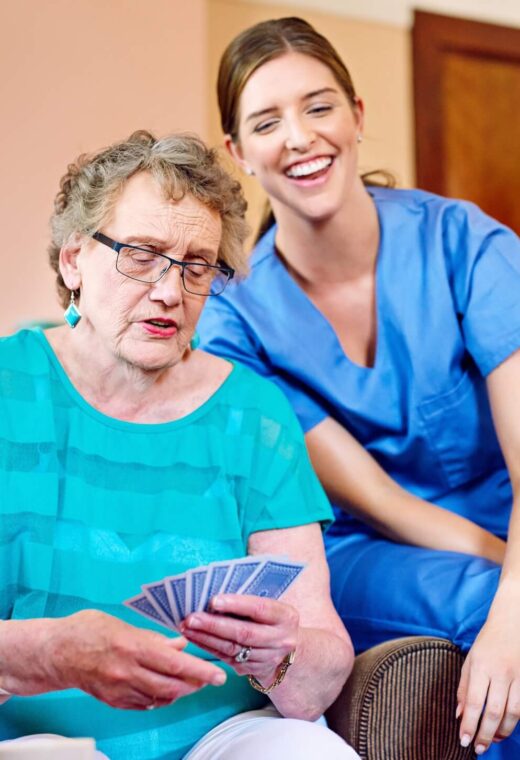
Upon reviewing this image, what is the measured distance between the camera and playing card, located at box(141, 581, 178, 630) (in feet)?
3.40

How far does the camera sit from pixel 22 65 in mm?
3301

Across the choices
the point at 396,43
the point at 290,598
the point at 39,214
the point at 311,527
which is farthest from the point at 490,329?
the point at 396,43

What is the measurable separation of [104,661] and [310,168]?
3.56 ft

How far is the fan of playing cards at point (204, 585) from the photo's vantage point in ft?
3.43

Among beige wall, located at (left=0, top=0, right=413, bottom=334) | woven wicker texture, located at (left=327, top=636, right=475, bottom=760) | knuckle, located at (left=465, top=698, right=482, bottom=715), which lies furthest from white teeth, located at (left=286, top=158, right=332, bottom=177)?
beige wall, located at (left=0, top=0, right=413, bottom=334)

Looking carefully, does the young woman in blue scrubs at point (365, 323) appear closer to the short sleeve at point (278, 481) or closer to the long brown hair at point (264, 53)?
the long brown hair at point (264, 53)

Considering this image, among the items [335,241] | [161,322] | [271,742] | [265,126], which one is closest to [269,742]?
[271,742]

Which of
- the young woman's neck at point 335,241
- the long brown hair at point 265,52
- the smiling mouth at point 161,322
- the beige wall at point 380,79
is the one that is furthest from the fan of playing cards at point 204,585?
the beige wall at point 380,79

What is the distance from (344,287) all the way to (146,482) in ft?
2.41

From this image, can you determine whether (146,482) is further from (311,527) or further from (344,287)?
(344,287)

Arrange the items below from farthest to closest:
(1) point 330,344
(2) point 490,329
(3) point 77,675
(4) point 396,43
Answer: (4) point 396,43 → (1) point 330,344 → (2) point 490,329 → (3) point 77,675

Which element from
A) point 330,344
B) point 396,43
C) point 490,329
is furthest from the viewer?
point 396,43

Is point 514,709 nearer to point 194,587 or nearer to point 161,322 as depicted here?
point 194,587

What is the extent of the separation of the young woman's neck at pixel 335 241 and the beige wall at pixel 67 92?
4.45 feet
